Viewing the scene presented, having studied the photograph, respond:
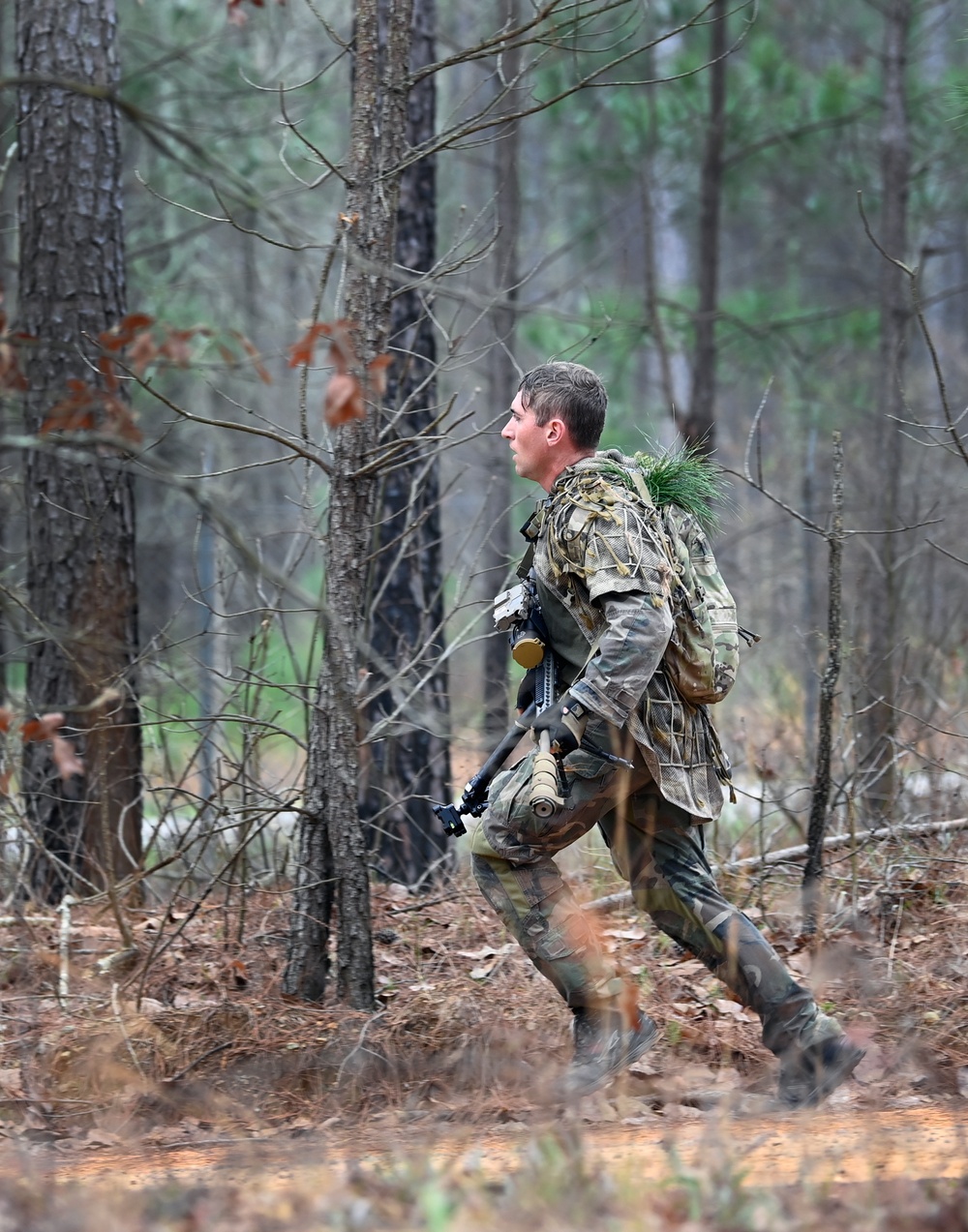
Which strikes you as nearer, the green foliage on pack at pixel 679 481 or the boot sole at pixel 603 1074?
the boot sole at pixel 603 1074

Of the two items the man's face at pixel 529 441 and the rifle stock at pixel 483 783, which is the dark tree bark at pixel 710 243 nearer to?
the man's face at pixel 529 441

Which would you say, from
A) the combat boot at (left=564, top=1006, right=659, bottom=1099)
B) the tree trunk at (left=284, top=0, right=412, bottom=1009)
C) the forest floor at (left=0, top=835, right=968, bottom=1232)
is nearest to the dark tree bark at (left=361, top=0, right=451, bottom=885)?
the forest floor at (left=0, top=835, right=968, bottom=1232)

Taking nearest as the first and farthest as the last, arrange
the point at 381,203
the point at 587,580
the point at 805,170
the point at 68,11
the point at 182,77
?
1. the point at 587,580
2. the point at 381,203
3. the point at 68,11
4. the point at 182,77
5. the point at 805,170

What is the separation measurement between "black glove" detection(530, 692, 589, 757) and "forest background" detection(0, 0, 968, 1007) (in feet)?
1.22

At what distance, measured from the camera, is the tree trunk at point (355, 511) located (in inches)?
181

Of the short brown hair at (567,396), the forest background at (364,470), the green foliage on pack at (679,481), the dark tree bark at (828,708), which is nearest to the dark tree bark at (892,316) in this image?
the forest background at (364,470)

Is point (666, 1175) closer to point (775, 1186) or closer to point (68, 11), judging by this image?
point (775, 1186)

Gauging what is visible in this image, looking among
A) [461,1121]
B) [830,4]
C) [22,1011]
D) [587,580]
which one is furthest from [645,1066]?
[830,4]

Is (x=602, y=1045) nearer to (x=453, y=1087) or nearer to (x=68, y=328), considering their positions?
(x=453, y=1087)

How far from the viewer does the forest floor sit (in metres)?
3.02

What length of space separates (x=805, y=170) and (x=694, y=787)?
1485cm

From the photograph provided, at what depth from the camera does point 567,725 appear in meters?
3.98

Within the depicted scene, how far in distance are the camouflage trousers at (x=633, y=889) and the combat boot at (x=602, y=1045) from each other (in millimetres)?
66

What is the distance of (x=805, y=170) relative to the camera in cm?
1711
